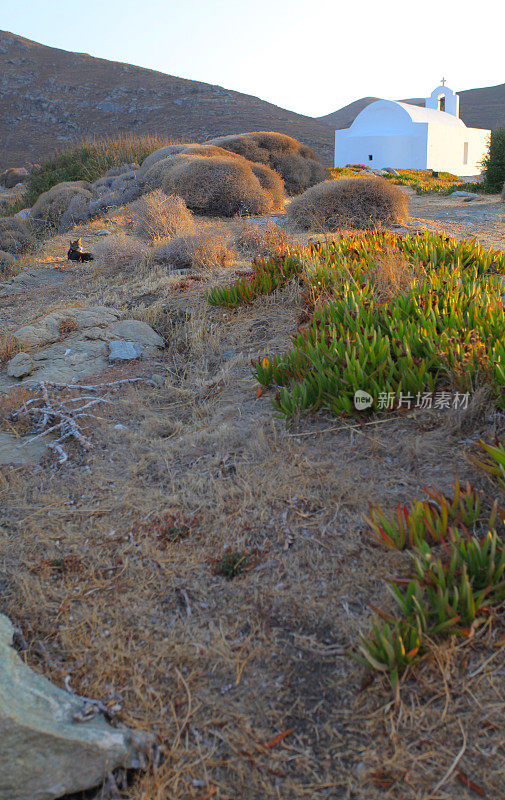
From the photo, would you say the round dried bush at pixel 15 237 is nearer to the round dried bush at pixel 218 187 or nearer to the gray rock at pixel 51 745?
the round dried bush at pixel 218 187

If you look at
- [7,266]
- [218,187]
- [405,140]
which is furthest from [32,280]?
[405,140]

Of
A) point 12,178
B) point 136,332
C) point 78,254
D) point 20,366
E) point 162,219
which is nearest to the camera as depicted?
point 20,366

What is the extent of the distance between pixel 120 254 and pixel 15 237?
4.73 metres

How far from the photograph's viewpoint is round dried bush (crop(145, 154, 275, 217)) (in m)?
11.3

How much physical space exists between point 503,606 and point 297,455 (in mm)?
1374

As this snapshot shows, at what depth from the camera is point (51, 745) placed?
1.69 m

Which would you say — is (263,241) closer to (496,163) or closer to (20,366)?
(20,366)

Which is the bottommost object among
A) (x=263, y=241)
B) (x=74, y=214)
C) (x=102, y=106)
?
(x=263, y=241)

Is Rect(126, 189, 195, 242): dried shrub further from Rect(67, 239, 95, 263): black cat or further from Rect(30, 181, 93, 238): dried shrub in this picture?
Rect(30, 181, 93, 238): dried shrub

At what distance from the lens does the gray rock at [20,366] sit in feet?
15.0

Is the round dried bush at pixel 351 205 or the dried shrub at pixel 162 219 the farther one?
the round dried bush at pixel 351 205

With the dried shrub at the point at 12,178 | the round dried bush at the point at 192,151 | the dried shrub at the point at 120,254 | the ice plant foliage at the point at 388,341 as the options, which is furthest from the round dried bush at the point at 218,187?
the dried shrub at the point at 12,178

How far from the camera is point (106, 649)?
7.08 ft

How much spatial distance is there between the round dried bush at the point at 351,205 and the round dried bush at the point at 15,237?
226 inches
